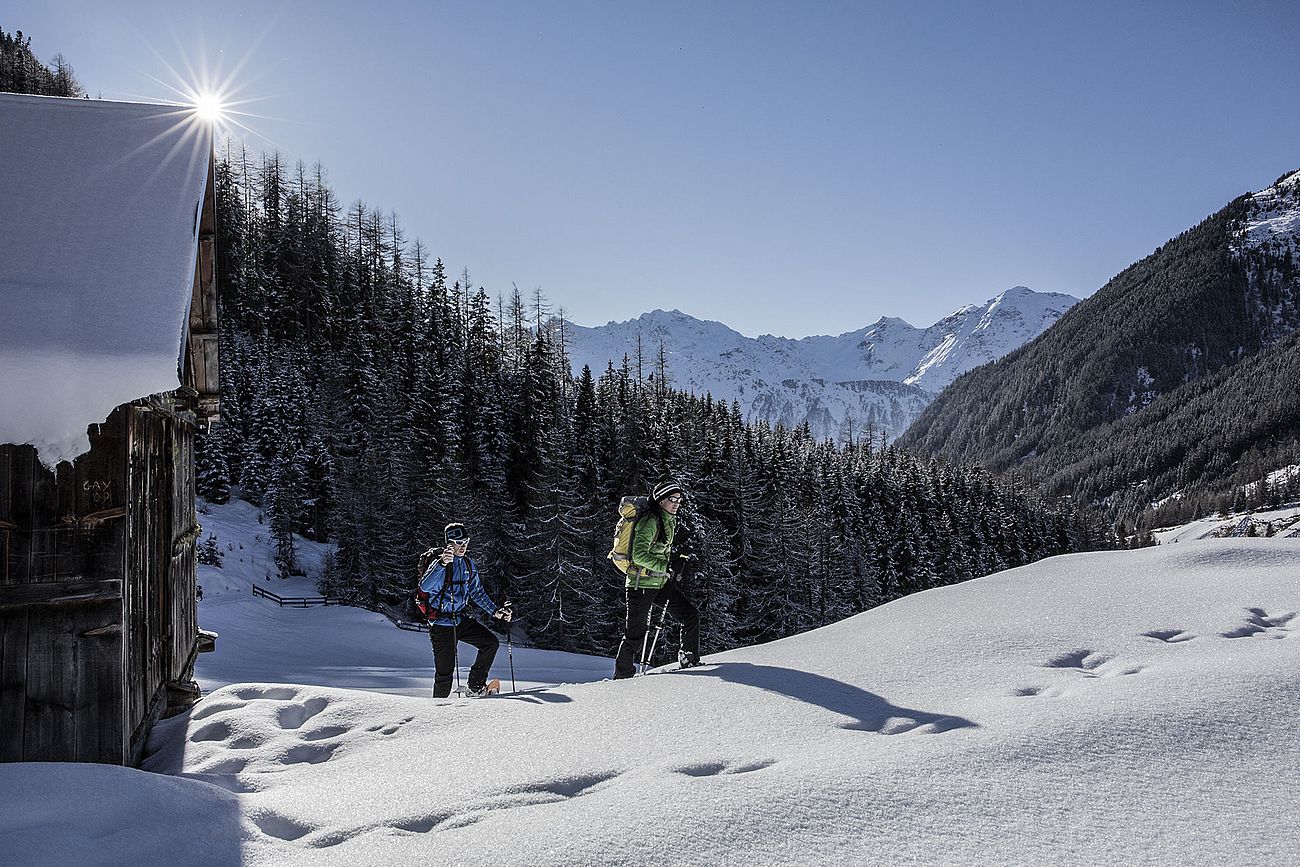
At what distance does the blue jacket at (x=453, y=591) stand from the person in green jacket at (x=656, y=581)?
4.75 ft

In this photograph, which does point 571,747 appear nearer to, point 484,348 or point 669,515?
point 669,515

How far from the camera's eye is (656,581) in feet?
23.9

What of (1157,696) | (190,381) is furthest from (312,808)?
(190,381)

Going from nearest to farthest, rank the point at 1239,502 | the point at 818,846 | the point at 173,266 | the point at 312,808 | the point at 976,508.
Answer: the point at 818,846 < the point at 312,808 < the point at 173,266 < the point at 976,508 < the point at 1239,502

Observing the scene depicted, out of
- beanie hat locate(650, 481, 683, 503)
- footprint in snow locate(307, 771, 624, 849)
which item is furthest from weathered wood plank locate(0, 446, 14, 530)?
beanie hat locate(650, 481, 683, 503)

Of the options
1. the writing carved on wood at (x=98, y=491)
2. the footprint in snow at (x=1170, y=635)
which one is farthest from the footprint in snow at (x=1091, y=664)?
the writing carved on wood at (x=98, y=491)

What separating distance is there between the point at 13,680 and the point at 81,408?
1.86 meters

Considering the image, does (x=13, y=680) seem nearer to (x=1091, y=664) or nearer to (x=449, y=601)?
(x=449, y=601)

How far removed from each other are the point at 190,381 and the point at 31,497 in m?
4.06

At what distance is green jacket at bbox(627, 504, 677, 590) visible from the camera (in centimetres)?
723

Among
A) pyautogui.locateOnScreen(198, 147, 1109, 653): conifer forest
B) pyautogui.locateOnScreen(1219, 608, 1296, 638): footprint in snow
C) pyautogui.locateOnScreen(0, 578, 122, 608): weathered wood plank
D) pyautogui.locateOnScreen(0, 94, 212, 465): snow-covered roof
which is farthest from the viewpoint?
pyautogui.locateOnScreen(198, 147, 1109, 653): conifer forest

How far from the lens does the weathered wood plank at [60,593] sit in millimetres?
4562

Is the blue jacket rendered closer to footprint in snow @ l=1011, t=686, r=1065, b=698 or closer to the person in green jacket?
the person in green jacket

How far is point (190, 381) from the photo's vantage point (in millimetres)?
8359
